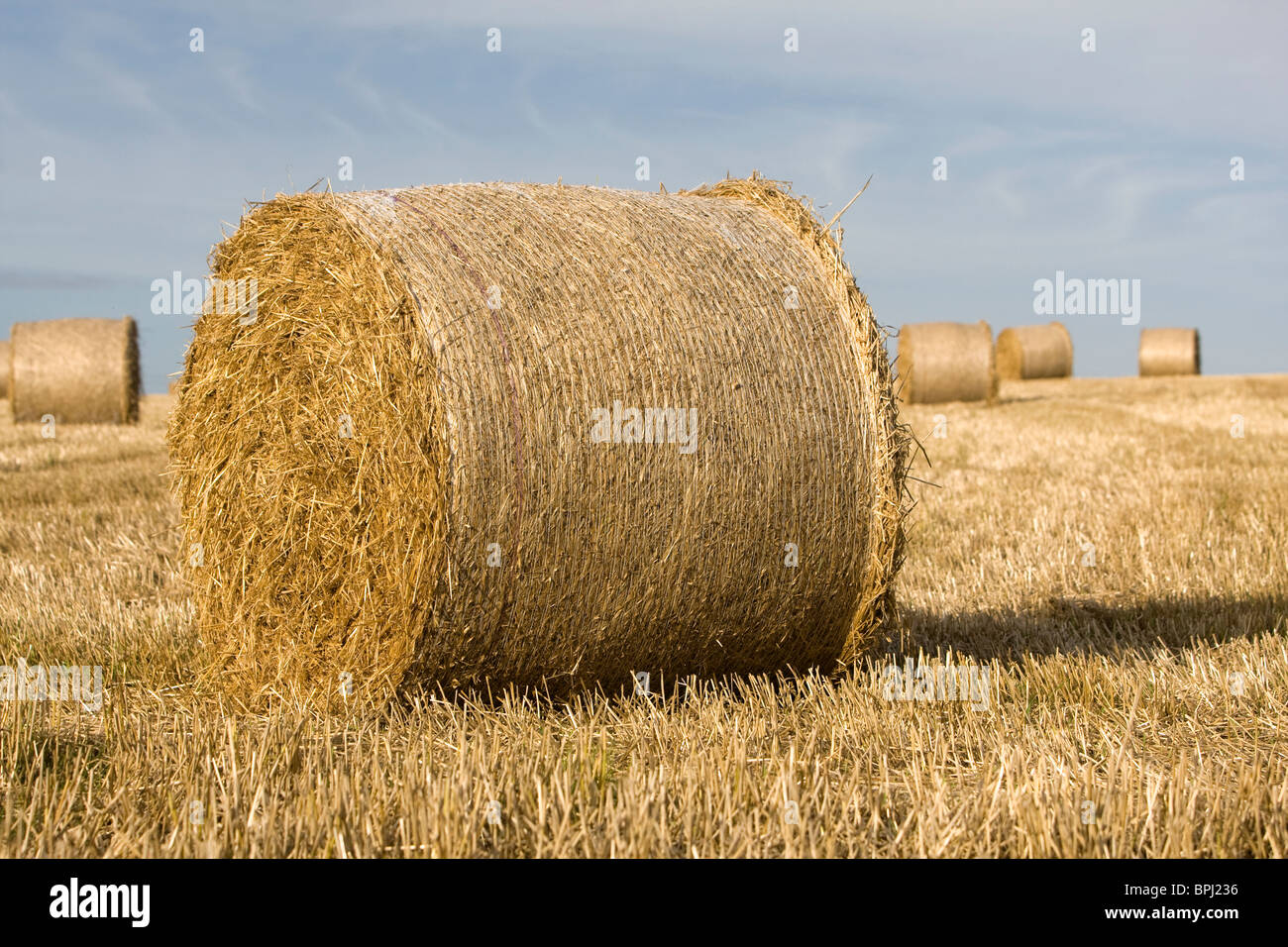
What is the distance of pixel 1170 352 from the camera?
3256cm

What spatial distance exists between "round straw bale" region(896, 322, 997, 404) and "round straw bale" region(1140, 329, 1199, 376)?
45.4 feet

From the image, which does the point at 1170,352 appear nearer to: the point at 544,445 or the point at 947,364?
the point at 947,364

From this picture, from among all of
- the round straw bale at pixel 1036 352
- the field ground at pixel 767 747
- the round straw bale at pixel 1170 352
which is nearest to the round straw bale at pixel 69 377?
the field ground at pixel 767 747

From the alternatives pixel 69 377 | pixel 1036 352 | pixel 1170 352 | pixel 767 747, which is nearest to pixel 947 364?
pixel 1036 352

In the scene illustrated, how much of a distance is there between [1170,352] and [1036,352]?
5.04 metres

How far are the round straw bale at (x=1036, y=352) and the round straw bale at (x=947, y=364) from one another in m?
9.50

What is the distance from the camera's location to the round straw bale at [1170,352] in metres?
32.3

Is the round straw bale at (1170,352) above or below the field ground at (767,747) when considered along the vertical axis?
above

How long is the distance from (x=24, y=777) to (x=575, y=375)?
214 cm

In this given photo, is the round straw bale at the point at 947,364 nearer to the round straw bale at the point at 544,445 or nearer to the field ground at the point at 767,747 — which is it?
the field ground at the point at 767,747

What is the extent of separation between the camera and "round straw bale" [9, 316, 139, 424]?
17203mm

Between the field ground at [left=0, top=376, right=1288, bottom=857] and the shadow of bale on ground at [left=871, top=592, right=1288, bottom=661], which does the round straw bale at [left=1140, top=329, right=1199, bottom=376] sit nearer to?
the field ground at [left=0, top=376, right=1288, bottom=857]

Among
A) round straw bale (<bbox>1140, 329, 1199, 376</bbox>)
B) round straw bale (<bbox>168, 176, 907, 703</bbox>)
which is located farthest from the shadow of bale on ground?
round straw bale (<bbox>1140, 329, 1199, 376</bbox>)
